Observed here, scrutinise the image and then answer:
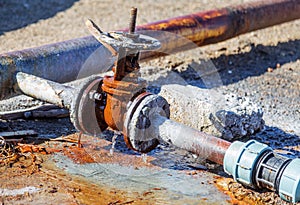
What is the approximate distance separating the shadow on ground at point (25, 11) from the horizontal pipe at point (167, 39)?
212 centimetres

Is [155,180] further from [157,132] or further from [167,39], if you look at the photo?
[167,39]

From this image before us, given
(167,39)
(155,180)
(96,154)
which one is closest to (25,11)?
(167,39)

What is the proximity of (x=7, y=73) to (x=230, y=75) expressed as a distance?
232cm

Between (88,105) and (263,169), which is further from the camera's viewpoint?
(88,105)

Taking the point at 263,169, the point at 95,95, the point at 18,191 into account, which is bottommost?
the point at 18,191

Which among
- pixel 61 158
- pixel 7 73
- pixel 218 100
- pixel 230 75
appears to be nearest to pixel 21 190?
pixel 61 158

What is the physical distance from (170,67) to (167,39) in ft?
1.45

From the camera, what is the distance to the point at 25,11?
7520mm

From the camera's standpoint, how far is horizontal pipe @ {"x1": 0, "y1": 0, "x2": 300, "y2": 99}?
4.48 m

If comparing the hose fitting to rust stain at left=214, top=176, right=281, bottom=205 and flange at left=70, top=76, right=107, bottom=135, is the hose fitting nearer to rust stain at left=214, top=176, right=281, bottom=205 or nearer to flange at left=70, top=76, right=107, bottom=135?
rust stain at left=214, top=176, right=281, bottom=205

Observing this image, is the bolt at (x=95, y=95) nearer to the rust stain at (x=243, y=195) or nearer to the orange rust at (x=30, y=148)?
the orange rust at (x=30, y=148)

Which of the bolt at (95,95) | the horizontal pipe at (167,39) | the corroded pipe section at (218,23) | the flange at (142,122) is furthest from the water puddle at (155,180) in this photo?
the corroded pipe section at (218,23)

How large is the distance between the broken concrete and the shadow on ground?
302 cm

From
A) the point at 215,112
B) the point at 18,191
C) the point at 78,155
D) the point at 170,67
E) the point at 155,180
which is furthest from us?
the point at 170,67
